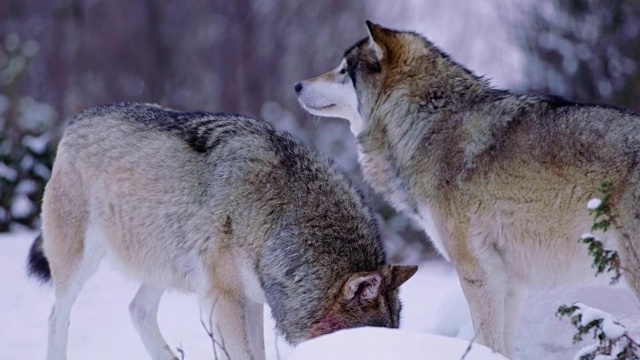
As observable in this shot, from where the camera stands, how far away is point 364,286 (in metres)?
4.61

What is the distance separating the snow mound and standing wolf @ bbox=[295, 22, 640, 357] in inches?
48.6

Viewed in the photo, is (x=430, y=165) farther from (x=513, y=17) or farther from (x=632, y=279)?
(x=513, y=17)

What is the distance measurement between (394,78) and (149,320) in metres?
1.95

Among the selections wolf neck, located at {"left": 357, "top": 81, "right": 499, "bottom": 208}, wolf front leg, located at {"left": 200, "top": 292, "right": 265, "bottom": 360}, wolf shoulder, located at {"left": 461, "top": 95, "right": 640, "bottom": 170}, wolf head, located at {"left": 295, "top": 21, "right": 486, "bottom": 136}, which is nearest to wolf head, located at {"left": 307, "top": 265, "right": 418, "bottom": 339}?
wolf front leg, located at {"left": 200, "top": 292, "right": 265, "bottom": 360}

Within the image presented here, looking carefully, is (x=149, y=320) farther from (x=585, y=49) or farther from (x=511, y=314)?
(x=585, y=49)

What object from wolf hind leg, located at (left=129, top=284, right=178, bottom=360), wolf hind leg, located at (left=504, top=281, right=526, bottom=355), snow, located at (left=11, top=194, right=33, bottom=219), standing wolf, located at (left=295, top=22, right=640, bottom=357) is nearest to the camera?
standing wolf, located at (left=295, top=22, right=640, bottom=357)

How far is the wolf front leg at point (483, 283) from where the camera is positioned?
16.5 ft

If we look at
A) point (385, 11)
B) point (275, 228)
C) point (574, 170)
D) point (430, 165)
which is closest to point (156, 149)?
point (275, 228)

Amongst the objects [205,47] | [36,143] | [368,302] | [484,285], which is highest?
[205,47]

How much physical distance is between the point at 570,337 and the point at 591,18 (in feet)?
25.2

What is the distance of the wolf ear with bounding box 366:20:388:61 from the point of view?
5375 millimetres

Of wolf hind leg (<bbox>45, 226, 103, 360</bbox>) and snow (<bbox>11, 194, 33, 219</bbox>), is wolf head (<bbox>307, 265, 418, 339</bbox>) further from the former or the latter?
snow (<bbox>11, 194, 33, 219</bbox>)

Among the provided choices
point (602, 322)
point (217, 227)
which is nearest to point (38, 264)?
point (217, 227)

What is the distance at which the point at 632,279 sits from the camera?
4.59 meters
